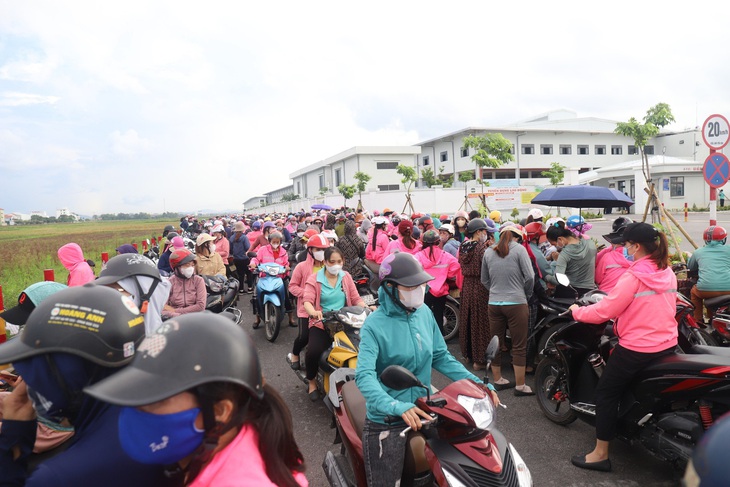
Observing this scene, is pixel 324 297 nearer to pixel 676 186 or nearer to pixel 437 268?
pixel 437 268

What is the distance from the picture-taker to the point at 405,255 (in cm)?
268

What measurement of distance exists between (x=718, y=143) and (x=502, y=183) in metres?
26.5

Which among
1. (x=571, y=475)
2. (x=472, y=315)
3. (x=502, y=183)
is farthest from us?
(x=502, y=183)

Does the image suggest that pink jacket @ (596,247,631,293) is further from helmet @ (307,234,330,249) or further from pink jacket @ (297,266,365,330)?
helmet @ (307,234,330,249)

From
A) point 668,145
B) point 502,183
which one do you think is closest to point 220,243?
point 502,183

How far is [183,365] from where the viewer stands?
1.18 m

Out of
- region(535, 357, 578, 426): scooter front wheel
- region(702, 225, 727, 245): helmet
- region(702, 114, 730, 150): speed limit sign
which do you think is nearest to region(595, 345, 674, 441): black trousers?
region(535, 357, 578, 426): scooter front wheel

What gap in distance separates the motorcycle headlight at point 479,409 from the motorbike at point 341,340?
1965 millimetres

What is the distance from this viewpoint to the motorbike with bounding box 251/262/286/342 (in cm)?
729

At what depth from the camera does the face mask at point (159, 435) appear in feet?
3.87

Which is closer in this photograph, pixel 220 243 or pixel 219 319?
pixel 219 319

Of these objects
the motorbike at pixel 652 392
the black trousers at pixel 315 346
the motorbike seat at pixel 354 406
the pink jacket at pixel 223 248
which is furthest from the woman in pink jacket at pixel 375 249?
the motorbike seat at pixel 354 406

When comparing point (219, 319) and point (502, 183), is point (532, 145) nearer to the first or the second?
point (502, 183)

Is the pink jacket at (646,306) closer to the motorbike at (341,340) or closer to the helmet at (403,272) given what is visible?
the helmet at (403,272)
